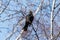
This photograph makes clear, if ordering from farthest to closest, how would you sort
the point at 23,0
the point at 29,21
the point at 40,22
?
the point at 23,0 → the point at 40,22 → the point at 29,21

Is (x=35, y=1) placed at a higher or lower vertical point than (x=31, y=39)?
higher

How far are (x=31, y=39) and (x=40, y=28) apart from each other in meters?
0.39

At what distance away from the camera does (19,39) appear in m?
2.72

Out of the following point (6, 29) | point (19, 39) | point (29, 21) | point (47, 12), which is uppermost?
point (29, 21)

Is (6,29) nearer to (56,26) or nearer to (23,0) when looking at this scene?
(23,0)

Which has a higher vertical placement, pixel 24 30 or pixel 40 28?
pixel 24 30

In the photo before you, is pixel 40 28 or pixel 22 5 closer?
pixel 40 28

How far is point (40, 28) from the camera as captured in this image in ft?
12.9

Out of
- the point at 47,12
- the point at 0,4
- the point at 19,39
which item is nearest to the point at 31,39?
the point at 47,12

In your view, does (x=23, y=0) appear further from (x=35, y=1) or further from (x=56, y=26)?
(x=56, y=26)

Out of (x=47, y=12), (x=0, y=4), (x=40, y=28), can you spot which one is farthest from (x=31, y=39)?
(x=0, y=4)

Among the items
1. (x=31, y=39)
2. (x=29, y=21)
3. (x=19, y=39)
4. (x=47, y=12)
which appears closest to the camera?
(x=29, y=21)

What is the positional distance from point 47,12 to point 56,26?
491mm

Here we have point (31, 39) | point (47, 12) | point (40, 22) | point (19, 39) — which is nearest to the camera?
point (19, 39)
